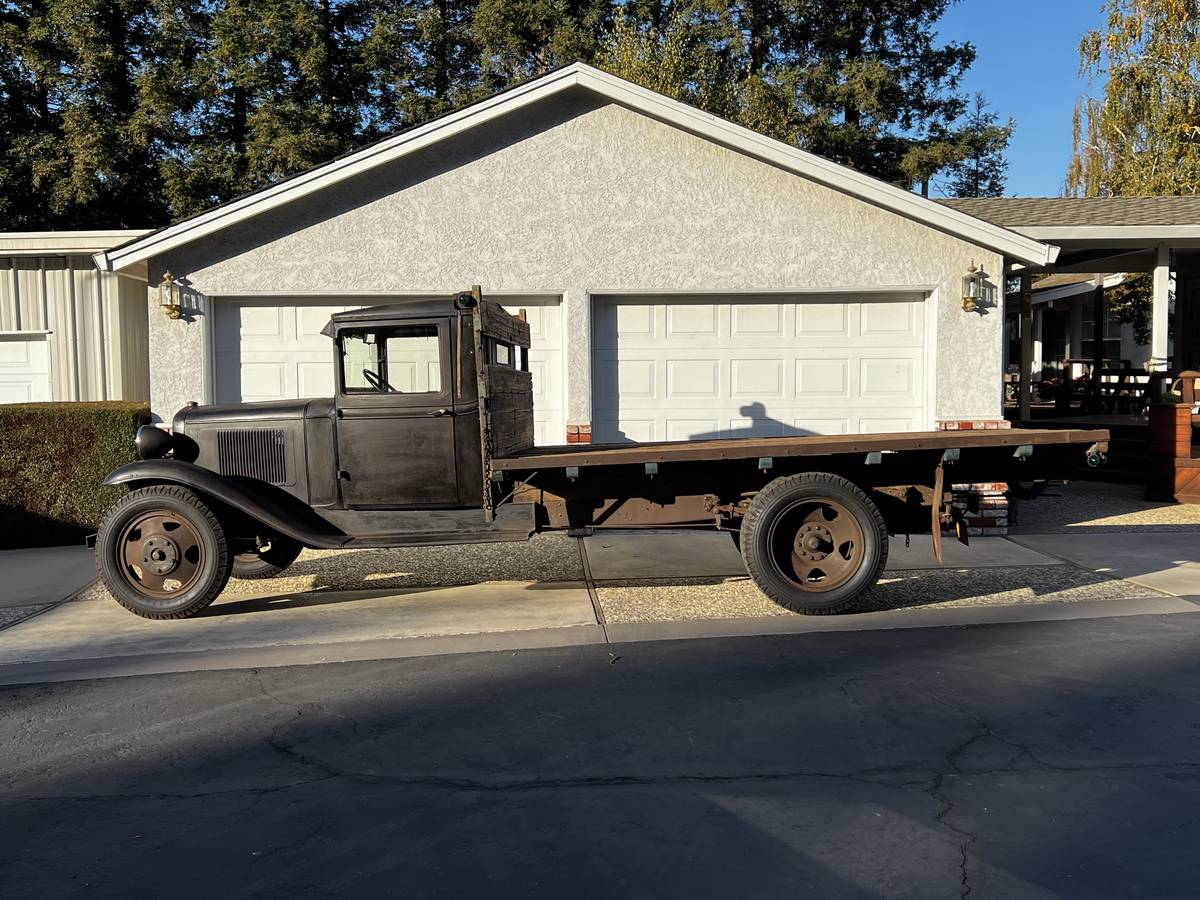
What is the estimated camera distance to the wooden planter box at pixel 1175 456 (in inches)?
453

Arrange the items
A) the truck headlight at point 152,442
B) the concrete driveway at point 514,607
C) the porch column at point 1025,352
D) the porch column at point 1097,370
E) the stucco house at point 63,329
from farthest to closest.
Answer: the porch column at point 1097,370
the porch column at point 1025,352
the stucco house at point 63,329
the truck headlight at point 152,442
the concrete driveway at point 514,607

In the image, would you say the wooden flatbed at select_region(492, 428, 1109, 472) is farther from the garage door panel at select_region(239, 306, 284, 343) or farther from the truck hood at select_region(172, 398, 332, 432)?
the garage door panel at select_region(239, 306, 284, 343)

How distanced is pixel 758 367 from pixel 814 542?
155 inches

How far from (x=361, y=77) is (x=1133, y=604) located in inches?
963

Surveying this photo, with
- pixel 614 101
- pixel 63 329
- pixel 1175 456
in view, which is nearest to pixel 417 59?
pixel 63 329

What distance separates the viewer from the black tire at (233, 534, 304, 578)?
766 cm

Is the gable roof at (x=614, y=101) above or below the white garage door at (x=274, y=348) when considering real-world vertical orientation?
above

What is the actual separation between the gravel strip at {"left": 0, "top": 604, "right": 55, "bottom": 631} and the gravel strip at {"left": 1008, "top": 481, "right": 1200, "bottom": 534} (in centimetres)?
850

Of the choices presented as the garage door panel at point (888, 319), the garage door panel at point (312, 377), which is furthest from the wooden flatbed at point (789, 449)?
the garage door panel at point (312, 377)

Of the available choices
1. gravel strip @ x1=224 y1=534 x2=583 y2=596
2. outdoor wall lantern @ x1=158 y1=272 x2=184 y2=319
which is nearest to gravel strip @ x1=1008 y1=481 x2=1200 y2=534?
gravel strip @ x1=224 y1=534 x2=583 y2=596

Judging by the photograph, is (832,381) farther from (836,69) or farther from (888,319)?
(836,69)

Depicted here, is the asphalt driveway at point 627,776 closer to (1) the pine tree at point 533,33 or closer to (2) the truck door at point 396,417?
(2) the truck door at point 396,417

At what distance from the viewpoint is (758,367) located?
10.4 meters

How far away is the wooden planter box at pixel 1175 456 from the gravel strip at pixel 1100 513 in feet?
0.51
